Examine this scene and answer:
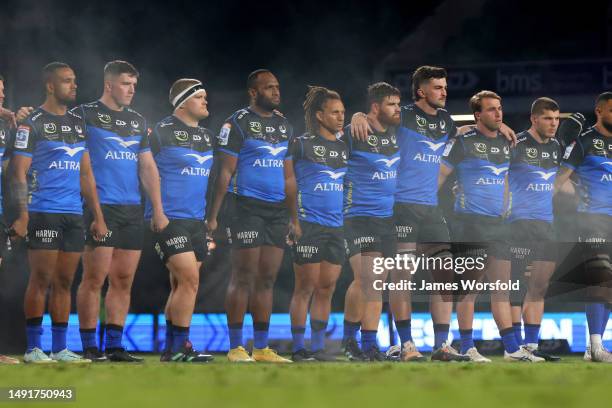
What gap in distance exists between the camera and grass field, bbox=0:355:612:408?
4.00m

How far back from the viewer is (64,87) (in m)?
7.69

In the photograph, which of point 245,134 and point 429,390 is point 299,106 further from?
point 429,390

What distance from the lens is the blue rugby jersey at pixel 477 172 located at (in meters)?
8.40

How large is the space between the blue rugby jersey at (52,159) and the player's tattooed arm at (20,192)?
5 cm

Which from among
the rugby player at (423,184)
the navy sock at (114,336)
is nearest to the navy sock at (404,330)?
the rugby player at (423,184)

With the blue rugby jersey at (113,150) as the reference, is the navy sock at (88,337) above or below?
below

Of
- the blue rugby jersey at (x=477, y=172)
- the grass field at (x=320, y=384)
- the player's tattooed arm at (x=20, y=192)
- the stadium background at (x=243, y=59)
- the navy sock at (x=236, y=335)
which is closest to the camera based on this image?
the grass field at (x=320, y=384)

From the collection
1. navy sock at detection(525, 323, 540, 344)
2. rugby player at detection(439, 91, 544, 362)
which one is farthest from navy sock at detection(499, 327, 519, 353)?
navy sock at detection(525, 323, 540, 344)

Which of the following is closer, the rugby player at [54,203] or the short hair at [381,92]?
the rugby player at [54,203]

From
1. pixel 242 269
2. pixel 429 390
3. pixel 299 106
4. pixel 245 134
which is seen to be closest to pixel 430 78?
pixel 245 134

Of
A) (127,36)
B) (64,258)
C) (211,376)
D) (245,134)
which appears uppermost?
(127,36)

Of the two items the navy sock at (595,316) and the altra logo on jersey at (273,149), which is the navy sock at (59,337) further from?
the navy sock at (595,316)

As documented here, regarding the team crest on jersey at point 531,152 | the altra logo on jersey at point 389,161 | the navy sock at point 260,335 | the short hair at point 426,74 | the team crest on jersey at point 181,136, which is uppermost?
the short hair at point 426,74

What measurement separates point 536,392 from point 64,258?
4.20 m
